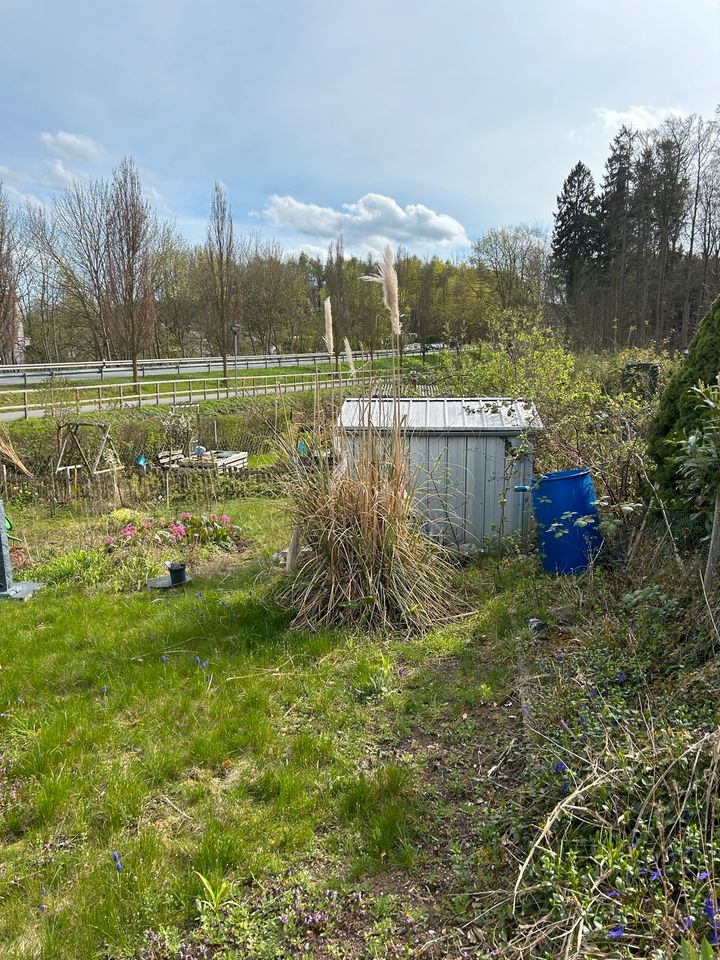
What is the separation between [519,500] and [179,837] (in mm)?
4019

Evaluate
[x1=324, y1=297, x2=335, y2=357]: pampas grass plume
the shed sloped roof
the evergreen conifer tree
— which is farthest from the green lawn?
the evergreen conifer tree

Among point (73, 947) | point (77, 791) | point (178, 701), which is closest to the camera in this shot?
point (73, 947)

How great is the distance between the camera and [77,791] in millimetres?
2488

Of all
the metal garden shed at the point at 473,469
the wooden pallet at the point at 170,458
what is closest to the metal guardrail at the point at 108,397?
the metal garden shed at the point at 473,469

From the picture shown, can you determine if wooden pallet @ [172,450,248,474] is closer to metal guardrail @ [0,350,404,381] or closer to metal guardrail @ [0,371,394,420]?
metal guardrail @ [0,371,394,420]

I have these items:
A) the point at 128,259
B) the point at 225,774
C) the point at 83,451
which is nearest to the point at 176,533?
the point at 225,774

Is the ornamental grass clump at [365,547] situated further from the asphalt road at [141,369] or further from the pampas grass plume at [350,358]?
the asphalt road at [141,369]

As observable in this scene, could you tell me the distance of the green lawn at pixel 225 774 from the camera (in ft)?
6.21

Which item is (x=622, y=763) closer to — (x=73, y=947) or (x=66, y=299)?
(x=73, y=947)

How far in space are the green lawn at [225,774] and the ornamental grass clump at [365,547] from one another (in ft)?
0.78

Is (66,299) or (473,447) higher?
(66,299)

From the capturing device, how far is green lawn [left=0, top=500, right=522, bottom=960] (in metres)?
1.89

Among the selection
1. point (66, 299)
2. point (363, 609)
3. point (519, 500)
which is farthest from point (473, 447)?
point (66, 299)

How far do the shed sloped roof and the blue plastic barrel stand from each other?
92 cm
